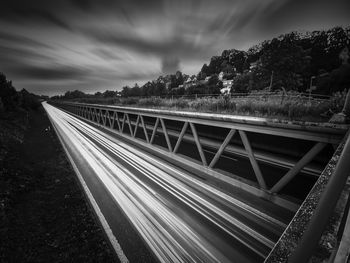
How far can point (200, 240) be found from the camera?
11.3 feet

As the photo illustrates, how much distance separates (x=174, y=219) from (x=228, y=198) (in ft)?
5.54

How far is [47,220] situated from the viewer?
4.41m

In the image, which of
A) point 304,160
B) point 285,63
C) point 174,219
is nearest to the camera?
point 304,160

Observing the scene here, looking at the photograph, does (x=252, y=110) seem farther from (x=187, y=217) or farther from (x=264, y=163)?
(x=187, y=217)

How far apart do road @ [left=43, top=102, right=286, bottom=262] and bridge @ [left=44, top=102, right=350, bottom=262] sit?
2 cm

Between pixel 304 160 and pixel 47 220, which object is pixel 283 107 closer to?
pixel 304 160

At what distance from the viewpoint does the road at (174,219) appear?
3.17 m

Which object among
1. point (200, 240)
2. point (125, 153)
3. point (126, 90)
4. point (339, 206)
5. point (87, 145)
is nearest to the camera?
point (339, 206)

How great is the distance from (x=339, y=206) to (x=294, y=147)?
21.1 feet

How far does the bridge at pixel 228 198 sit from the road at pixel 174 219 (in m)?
0.02

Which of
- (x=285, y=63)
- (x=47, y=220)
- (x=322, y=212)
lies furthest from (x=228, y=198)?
(x=285, y=63)

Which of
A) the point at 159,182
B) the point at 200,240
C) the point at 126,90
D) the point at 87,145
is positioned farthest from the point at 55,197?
the point at 126,90

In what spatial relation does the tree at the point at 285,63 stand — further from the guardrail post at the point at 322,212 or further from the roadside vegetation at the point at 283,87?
the guardrail post at the point at 322,212

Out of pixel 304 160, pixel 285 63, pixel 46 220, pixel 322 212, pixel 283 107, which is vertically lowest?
pixel 46 220
